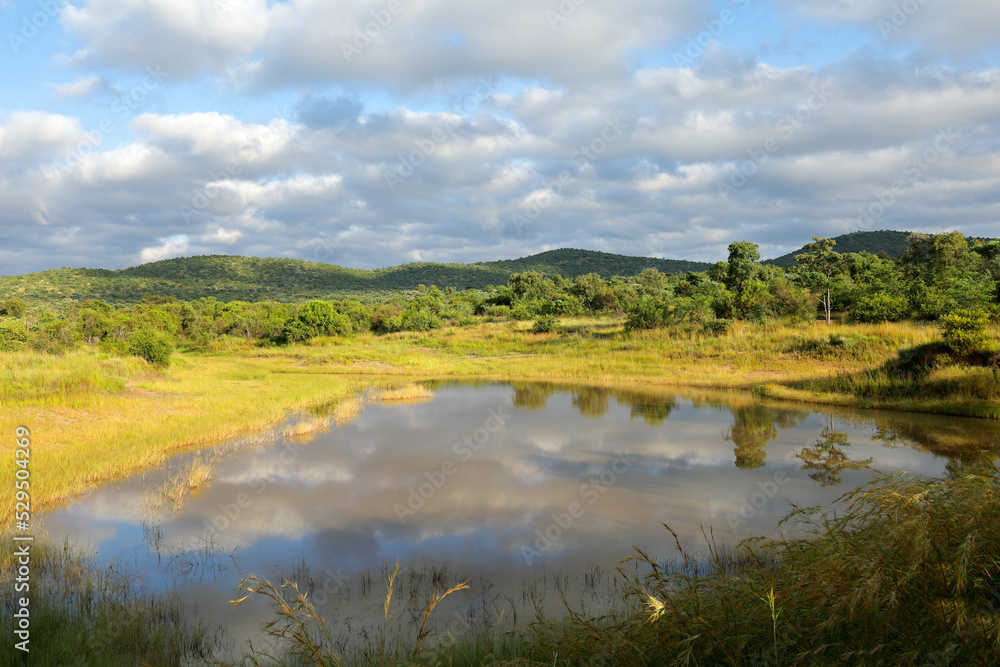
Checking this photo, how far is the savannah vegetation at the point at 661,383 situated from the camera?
3.20 metres

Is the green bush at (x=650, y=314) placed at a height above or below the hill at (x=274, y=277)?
below

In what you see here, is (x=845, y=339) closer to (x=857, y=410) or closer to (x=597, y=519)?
(x=857, y=410)

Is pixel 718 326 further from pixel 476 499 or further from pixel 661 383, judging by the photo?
pixel 476 499

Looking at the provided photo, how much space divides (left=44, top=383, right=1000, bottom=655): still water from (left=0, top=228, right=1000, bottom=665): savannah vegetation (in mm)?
504

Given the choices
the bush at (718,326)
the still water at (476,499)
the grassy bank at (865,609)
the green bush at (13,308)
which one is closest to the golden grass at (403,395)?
the still water at (476,499)

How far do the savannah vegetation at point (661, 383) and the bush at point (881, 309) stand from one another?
8 centimetres

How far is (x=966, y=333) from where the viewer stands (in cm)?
1594

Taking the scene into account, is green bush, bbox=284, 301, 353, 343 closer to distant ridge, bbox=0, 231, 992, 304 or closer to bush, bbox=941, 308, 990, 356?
bush, bbox=941, 308, 990, 356

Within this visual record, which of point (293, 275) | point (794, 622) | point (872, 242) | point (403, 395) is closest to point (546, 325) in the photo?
point (403, 395)

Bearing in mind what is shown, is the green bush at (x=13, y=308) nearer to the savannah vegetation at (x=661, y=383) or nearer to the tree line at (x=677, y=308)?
the tree line at (x=677, y=308)

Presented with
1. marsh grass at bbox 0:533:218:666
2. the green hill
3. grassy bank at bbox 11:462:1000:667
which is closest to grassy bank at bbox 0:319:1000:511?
marsh grass at bbox 0:533:218:666

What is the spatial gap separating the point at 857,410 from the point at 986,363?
3.48 m

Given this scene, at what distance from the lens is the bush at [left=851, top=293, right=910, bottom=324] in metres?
27.2

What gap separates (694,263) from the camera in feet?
441
